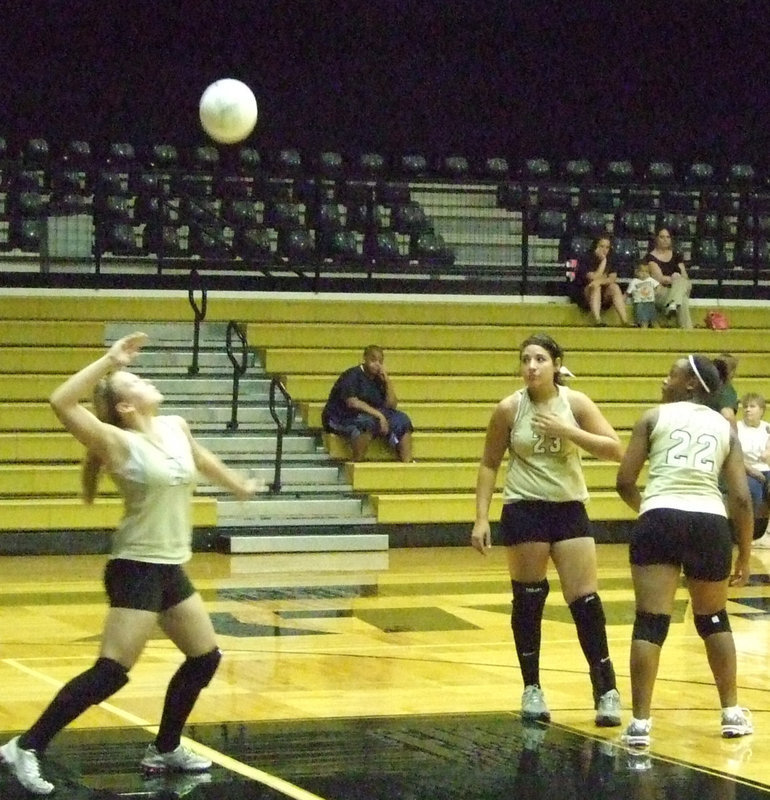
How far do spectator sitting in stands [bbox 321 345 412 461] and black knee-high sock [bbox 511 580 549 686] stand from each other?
798cm

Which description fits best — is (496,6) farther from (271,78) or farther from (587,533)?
(587,533)

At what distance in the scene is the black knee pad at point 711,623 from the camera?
7.20 meters

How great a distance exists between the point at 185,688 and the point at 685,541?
217 centimetres

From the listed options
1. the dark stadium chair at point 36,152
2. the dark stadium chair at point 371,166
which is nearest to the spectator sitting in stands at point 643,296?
the dark stadium chair at point 371,166

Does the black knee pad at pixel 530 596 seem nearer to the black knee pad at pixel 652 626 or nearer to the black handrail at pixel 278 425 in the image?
the black knee pad at pixel 652 626

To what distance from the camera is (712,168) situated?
21875 mm

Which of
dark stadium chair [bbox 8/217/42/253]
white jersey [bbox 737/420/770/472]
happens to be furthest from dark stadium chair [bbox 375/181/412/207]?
white jersey [bbox 737/420/770/472]

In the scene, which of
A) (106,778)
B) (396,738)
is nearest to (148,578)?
(106,778)

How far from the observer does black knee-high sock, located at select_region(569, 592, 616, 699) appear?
7.45 meters

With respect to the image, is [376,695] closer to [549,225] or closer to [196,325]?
[196,325]

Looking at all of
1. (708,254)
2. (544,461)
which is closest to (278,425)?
(708,254)

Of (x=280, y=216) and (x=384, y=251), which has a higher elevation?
(x=280, y=216)

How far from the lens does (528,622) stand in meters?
7.58

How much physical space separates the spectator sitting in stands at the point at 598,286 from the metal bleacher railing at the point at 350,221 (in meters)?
0.72
